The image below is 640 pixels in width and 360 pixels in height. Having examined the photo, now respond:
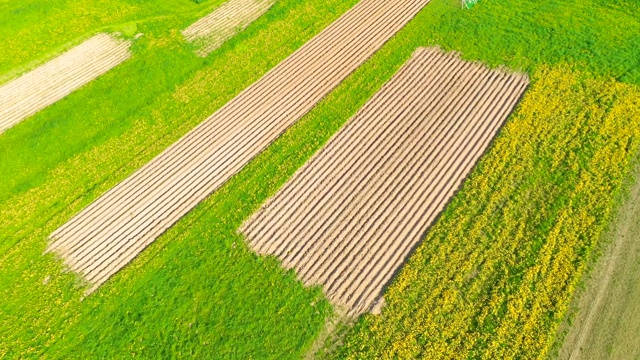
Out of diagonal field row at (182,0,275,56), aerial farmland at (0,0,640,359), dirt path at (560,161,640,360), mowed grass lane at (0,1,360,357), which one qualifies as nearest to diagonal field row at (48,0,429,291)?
aerial farmland at (0,0,640,359)

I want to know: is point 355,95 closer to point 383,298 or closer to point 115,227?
point 383,298

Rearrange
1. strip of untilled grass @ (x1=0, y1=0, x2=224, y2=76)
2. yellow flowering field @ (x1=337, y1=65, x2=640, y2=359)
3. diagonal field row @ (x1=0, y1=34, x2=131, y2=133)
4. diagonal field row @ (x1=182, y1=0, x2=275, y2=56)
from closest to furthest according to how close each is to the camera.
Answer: yellow flowering field @ (x1=337, y1=65, x2=640, y2=359) → diagonal field row @ (x1=0, y1=34, x2=131, y2=133) → diagonal field row @ (x1=182, y1=0, x2=275, y2=56) → strip of untilled grass @ (x1=0, y1=0, x2=224, y2=76)

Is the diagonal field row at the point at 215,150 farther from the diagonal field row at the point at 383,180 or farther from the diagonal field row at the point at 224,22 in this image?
the diagonal field row at the point at 224,22

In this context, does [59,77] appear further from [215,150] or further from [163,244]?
[163,244]

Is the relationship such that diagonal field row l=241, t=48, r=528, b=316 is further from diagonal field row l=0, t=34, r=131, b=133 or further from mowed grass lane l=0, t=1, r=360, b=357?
diagonal field row l=0, t=34, r=131, b=133

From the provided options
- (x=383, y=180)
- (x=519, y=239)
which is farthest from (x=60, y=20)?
(x=519, y=239)

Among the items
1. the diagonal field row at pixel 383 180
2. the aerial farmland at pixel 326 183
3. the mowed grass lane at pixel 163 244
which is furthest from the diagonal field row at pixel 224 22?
the diagonal field row at pixel 383 180

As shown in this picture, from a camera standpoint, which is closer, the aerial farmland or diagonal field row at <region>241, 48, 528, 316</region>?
the aerial farmland
